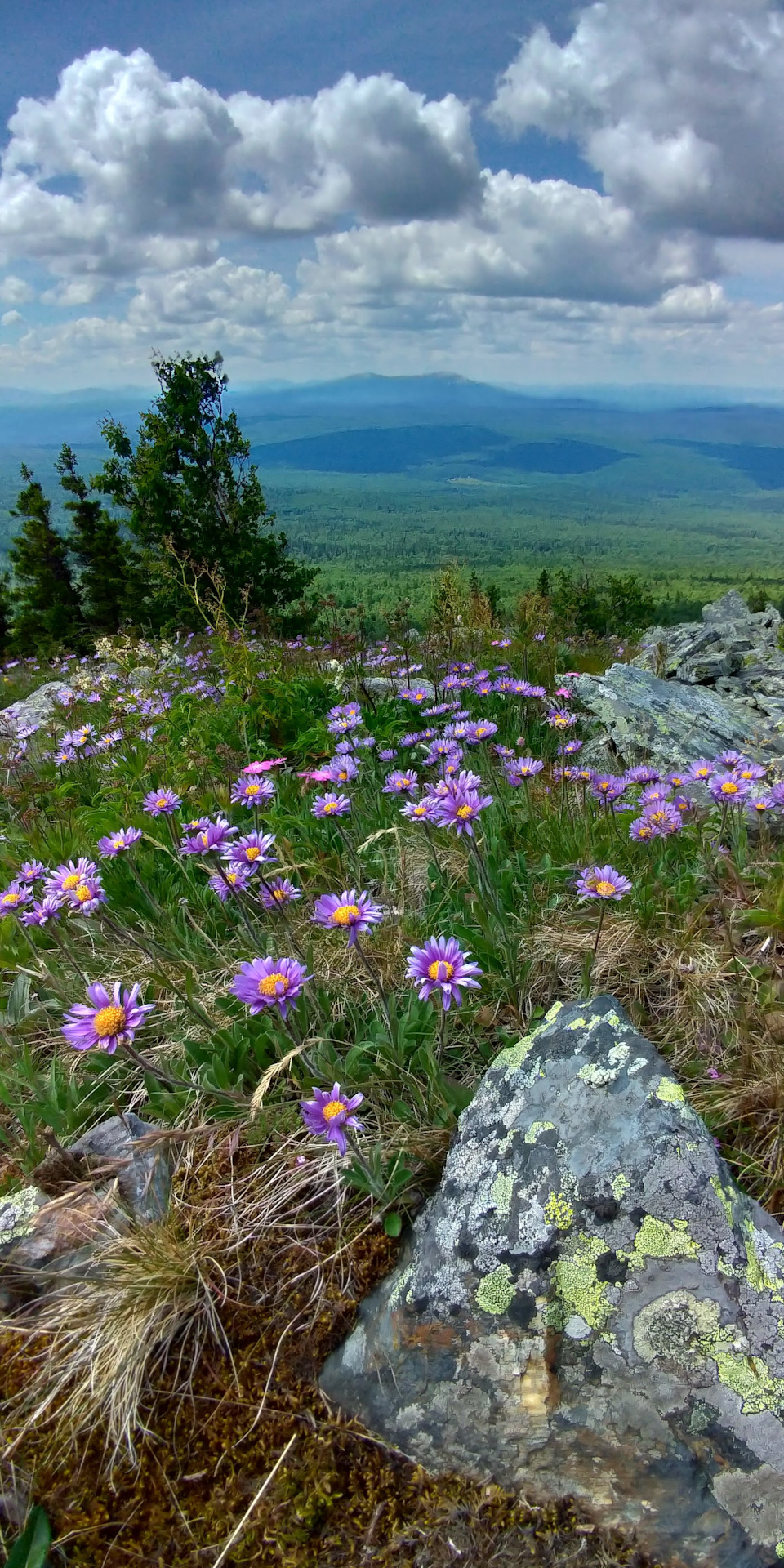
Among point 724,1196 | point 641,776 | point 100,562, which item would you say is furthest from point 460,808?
point 100,562

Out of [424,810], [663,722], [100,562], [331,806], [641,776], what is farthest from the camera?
[100,562]

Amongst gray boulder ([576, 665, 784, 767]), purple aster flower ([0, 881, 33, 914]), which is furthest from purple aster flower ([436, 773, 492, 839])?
gray boulder ([576, 665, 784, 767])

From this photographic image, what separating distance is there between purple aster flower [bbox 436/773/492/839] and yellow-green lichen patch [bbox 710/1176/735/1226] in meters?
1.40

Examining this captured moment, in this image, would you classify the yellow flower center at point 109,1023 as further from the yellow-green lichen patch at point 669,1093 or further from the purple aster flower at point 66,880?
the yellow-green lichen patch at point 669,1093

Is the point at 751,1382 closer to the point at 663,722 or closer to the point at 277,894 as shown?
the point at 277,894

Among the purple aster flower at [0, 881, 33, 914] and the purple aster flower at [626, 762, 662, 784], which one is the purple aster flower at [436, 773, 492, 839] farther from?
the purple aster flower at [0, 881, 33, 914]

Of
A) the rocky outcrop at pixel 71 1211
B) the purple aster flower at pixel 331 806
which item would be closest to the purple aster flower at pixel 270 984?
the rocky outcrop at pixel 71 1211

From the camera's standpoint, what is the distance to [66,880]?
3385mm

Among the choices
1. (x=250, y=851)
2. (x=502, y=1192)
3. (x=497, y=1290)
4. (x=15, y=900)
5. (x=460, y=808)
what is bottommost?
(x=497, y=1290)

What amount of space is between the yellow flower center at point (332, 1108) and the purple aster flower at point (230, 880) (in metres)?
0.97

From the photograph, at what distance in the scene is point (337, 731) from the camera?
5.46 meters

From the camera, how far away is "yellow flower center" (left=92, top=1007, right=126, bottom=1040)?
2434 mm

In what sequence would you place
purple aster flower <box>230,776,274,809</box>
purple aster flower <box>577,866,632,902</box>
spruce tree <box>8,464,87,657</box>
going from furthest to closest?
spruce tree <box>8,464,87,657</box>, purple aster flower <box>230,776,274,809</box>, purple aster flower <box>577,866,632,902</box>

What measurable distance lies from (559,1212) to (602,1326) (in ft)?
0.87
